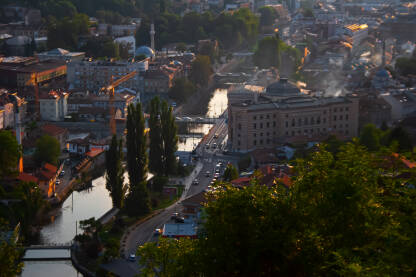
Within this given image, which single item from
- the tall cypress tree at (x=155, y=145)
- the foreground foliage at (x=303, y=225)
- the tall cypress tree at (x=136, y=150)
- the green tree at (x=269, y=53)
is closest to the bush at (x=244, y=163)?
the tall cypress tree at (x=155, y=145)

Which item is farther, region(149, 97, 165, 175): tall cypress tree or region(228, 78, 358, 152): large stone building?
region(228, 78, 358, 152): large stone building

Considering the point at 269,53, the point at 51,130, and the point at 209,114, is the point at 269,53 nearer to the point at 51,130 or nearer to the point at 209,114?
the point at 209,114

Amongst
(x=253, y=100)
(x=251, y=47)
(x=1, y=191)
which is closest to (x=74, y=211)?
(x=1, y=191)

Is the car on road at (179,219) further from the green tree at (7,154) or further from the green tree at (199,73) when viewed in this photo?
the green tree at (199,73)

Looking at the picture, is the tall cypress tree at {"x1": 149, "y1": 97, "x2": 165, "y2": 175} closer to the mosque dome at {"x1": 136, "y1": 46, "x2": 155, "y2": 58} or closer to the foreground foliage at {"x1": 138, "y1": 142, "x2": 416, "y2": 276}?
the foreground foliage at {"x1": 138, "y1": 142, "x2": 416, "y2": 276}

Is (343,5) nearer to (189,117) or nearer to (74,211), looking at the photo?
(189,117)

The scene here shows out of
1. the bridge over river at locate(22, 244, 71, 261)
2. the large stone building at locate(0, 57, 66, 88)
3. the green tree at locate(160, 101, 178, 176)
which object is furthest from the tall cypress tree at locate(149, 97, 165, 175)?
the large stone building at locate(0, 57, 66, 88)
